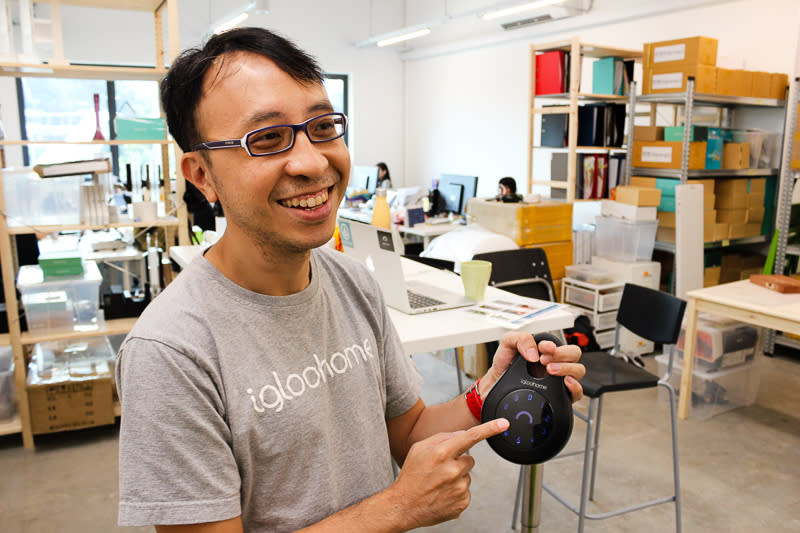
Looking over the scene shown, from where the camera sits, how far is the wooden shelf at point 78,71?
2.74m

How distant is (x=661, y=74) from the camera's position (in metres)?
4.35

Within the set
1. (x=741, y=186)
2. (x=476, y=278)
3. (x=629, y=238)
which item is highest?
(x=741, y=186)

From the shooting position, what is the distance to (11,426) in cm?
292

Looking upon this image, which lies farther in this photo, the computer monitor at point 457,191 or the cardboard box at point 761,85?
the computer monitor at point 457,191

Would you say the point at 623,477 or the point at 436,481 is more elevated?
the point at 436,481

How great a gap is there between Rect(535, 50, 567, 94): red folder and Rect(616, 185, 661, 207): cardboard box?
2.75ft

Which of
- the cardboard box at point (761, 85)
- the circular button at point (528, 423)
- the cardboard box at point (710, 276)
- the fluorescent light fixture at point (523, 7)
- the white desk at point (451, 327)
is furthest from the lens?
the fluorescent light fixture at point (523, 7)

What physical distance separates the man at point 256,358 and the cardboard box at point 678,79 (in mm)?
3961

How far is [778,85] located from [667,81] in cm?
92

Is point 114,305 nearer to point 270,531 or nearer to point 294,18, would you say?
point 270,531

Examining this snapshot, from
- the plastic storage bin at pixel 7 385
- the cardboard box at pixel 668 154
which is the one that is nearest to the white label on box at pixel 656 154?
the cardboard box at pixel 668 154

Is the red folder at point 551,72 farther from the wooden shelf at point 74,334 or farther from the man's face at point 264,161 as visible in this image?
the man's face at point 264,161

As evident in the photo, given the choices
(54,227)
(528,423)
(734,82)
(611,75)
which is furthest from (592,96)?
(528,423)

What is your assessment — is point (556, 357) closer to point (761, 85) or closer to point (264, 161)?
A: point (264, 161)
